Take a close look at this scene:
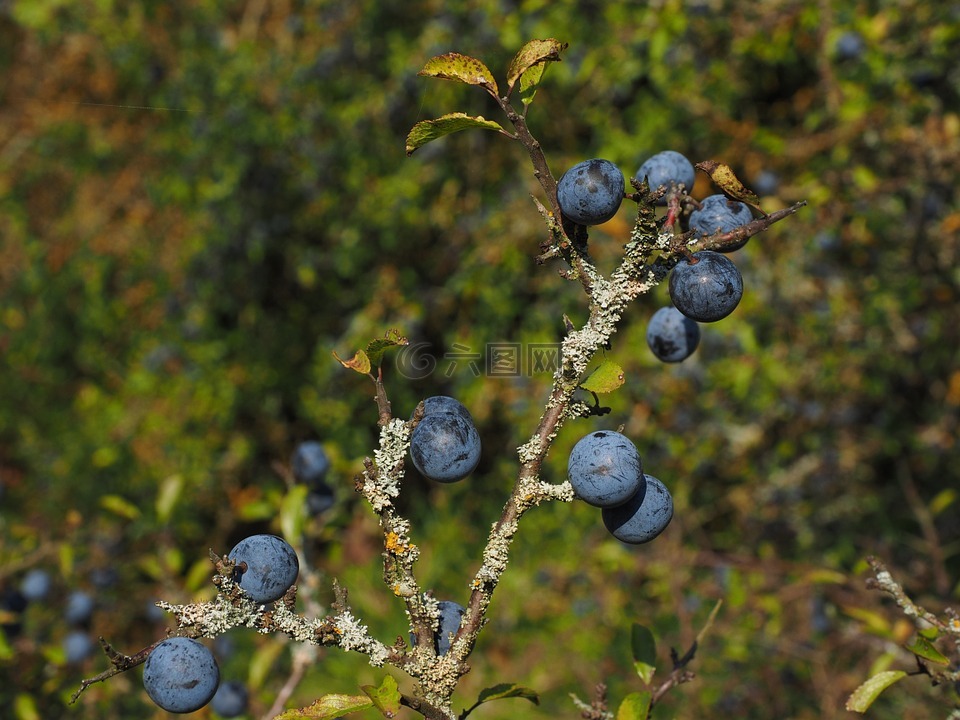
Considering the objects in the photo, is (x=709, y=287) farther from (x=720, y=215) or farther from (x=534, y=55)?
(x=534, y=55)

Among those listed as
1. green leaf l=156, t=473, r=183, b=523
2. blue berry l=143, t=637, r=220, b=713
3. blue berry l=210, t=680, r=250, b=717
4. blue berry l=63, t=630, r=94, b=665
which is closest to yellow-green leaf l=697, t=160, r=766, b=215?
blue berry l=143, t=637, r=220, b=713

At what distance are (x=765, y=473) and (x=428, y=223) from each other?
186cm

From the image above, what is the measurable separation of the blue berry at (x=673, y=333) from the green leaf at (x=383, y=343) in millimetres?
556

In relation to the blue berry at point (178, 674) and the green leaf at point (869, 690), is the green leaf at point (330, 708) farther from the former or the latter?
the green leaf at point (869, 690)

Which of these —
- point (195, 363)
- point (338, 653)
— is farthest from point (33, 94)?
point (338, 653)

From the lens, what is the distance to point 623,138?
2771 millimetres

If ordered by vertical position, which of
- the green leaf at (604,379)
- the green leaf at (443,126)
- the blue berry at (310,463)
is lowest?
the blue berry at (310,463)

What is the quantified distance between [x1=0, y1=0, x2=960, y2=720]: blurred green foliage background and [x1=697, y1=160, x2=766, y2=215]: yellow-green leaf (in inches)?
44.3

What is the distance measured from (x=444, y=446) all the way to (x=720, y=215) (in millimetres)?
531

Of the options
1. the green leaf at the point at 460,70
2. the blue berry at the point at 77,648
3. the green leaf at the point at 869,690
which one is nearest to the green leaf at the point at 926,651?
the green leaf at the point at 869,690

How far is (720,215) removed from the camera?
108cm

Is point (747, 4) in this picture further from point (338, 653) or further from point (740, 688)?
point (338, 653)

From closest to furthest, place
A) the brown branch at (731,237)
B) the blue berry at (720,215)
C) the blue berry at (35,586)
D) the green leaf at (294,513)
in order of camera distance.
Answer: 1. the brown branch at (731,237)
2. the blue berry at (720,215)
3. the green leaf at (294,513)
4. the blue berry at (35,586)

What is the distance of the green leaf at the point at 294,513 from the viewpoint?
5.23 feet
